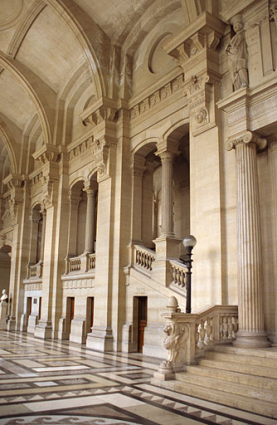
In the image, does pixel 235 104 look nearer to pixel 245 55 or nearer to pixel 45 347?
pixel 245 55

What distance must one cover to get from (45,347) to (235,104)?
1072 cm

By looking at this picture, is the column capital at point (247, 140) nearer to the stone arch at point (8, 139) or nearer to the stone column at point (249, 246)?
the stone column at point (249, 246)

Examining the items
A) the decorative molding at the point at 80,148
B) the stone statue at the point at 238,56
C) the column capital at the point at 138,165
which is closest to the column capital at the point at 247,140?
the stone statue at the point at 238,56

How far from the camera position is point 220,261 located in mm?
10000

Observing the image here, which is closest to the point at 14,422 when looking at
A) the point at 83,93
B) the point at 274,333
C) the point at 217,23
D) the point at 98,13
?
the point at 274,333

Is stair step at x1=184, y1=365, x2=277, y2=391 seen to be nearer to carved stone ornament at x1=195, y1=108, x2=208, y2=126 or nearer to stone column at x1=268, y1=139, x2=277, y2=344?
stone column at x1=268, y1=139, x2=277, y2=344

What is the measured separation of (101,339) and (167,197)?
5537 mm

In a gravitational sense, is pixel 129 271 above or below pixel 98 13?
below

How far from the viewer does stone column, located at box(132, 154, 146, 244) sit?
15172mm

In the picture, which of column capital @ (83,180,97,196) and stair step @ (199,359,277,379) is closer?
stair step @ (199,359,277,379)

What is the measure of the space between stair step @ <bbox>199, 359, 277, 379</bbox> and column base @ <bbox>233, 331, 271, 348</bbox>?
0.67 meters

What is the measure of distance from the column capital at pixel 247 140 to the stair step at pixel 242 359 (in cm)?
468

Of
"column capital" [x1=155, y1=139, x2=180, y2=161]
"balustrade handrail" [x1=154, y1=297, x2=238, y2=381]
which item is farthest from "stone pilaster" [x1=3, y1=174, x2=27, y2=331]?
"balustrade handrail" [x1=154, y1=297, x2=238, y2=381]

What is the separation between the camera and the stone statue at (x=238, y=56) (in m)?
9.99
